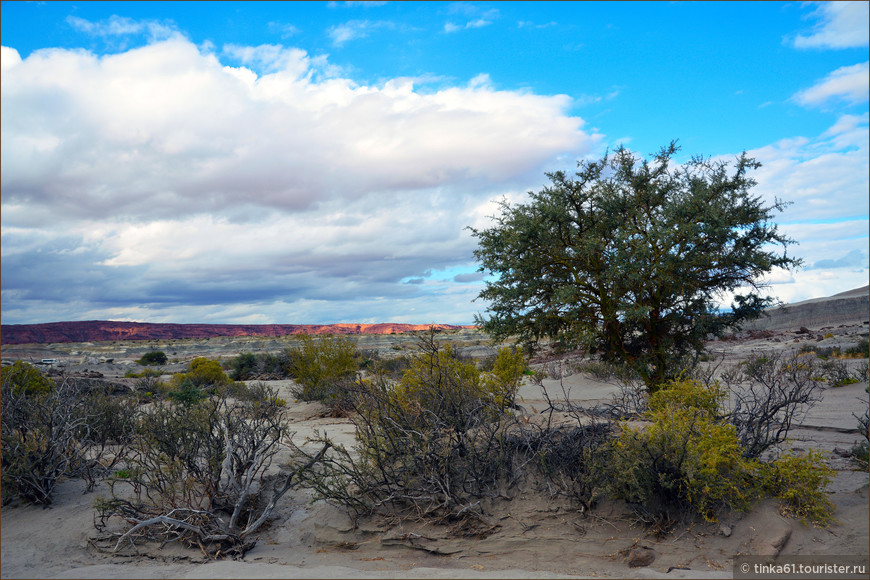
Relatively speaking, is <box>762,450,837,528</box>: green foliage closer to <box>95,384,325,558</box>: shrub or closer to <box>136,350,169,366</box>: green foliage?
<box>95,384,325,558</box>: shrub

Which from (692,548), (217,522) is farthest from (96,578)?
(692,548)

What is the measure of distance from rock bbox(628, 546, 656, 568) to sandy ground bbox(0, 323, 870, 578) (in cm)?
7

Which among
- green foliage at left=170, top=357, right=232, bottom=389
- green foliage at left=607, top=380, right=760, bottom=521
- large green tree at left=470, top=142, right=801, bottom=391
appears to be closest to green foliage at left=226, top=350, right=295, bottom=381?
green foliage at left=170, top=357, right=232, bottom=389

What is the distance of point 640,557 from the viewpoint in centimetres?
640

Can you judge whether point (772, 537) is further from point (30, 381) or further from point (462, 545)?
point (30, 381)

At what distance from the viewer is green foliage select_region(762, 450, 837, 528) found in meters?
6.62

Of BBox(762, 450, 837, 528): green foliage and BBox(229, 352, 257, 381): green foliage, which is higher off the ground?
BBox(762, 450, 837, 528): green foliage

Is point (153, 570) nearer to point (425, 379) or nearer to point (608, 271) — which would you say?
point (425, 379)

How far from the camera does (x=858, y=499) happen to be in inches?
280

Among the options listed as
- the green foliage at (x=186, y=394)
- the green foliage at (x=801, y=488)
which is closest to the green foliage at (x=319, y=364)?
the green foliage at (x=186, y=394)

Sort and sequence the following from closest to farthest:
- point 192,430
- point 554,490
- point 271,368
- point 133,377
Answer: point 554,490 < point 192,430 < point 133,377 < point 271,368

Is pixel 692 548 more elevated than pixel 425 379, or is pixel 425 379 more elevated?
pixel 425 379

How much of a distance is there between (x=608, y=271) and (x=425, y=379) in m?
4.84

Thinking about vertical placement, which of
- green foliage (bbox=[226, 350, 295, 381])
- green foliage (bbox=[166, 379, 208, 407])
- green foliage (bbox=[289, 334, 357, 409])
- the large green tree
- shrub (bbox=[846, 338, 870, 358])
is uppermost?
the large green tree
